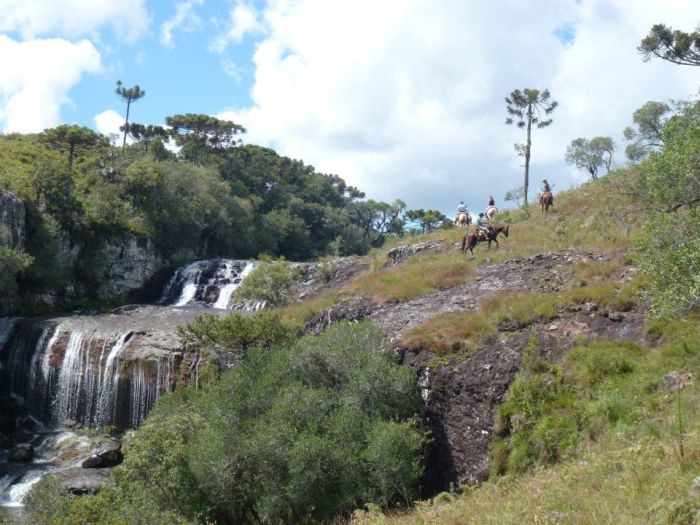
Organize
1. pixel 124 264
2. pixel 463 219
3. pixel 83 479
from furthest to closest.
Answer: pixel 124 264 < pixel 463 219 < pixel 83 479

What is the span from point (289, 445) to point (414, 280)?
9.86 metres

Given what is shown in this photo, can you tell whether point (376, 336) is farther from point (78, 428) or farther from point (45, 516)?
point (78, 428)

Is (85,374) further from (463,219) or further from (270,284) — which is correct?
(463,219)

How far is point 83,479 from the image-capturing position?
19125mm

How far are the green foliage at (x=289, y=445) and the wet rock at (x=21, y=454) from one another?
7727 mm

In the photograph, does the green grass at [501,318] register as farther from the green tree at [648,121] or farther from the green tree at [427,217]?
the green tree at [427,217]

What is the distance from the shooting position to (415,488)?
552 inches

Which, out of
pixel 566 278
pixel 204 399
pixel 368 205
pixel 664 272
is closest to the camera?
pixel 664 272

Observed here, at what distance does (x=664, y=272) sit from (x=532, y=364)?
3929mm

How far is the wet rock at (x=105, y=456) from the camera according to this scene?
67.0ft

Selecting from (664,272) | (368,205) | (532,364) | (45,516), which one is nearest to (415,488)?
(532,364)

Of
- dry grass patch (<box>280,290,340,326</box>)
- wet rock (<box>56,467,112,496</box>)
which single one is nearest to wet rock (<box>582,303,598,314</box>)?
dry grass patch (<box>280,290,340,326</box>)

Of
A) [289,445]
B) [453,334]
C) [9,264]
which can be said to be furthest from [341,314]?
[9,264]

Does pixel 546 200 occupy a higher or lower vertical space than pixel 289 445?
higher
